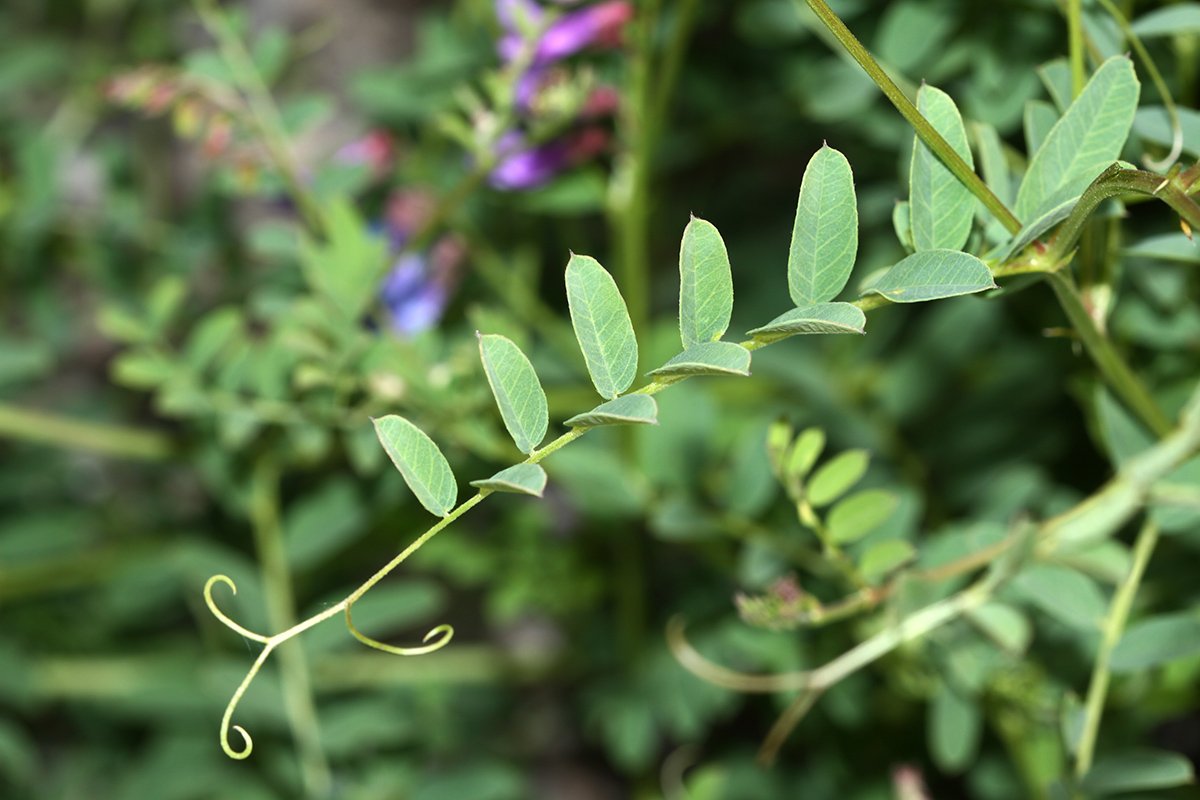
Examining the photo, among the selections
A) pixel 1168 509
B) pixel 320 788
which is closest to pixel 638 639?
pixel 320 788

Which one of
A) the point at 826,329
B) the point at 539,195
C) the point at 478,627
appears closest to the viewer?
the point at 826,329

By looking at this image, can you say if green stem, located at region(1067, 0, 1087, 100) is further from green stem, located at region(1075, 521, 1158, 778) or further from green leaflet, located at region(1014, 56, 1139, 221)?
green stem, located at region(1075, 521, 1158, 778)

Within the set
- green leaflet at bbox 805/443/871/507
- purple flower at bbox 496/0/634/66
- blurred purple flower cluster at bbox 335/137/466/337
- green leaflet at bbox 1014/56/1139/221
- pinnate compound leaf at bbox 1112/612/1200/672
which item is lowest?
pinnate compound leaf at bbox 1112/612/1200/672

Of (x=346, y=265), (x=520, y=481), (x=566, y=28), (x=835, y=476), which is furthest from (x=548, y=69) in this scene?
(x=520, y=481)

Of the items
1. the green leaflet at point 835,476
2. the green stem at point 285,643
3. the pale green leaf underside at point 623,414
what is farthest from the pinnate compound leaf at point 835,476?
the green stem at point 285,643

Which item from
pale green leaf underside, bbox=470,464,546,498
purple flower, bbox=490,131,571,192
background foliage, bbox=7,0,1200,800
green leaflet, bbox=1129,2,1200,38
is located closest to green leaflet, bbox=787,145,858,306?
background foliage, bbox=7,0,1200,800

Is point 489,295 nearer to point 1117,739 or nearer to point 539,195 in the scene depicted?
point 539,195
